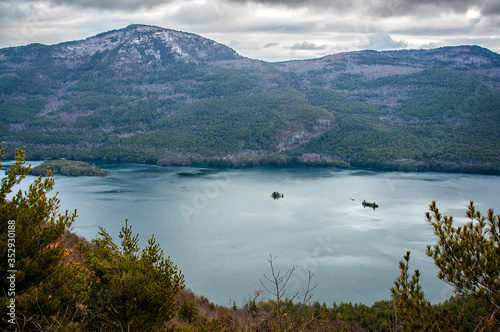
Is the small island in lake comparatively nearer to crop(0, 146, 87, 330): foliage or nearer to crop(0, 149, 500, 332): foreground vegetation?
crop(0, 149, 500, 332): foreground vegetation

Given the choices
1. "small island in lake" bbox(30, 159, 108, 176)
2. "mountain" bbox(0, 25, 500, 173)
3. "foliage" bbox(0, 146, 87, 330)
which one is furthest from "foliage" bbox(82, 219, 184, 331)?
"mountain" bbox(0, 25, 500, 173)

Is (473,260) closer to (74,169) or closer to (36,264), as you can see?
(36,264)

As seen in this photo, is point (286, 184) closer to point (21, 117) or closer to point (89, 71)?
point (21, 117)

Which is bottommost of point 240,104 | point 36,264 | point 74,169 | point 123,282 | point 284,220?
point 284,220

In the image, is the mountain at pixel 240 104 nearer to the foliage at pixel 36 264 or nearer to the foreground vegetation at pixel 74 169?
the foreground vegetation at pixel 74 169

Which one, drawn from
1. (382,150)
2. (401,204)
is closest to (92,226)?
(401,204)

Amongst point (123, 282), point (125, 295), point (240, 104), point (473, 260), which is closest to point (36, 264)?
point (123, 282)

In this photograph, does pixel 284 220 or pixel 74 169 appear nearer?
pixel 284 220
